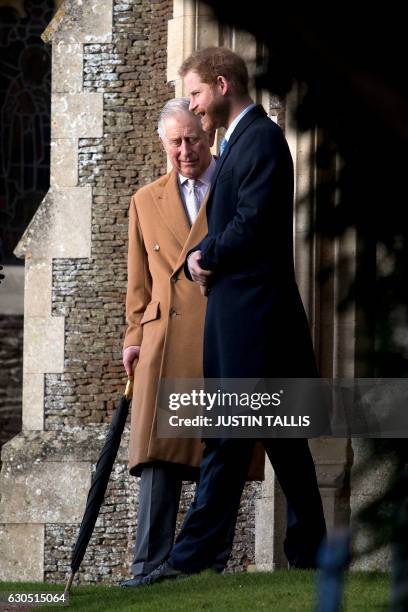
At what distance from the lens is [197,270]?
6.43 m

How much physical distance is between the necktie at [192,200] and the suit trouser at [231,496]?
1.14m

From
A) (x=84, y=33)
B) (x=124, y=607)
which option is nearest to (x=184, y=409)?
(x=124, y=607)

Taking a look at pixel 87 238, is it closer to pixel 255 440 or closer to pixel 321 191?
pixel 255 440

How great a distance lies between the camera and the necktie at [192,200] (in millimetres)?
7215

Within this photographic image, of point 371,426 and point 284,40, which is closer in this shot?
point 284,40

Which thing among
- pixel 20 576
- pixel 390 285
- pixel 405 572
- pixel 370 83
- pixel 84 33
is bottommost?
pixel 20 576

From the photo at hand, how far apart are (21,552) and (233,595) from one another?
5016 millimetres

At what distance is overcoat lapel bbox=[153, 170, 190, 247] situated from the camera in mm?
7188

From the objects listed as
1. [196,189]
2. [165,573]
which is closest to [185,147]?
[196,189]

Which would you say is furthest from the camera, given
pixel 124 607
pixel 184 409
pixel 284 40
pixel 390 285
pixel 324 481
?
pixel 324 481

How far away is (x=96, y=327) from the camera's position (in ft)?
36.1

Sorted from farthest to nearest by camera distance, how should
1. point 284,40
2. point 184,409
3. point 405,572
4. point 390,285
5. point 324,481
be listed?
point 324,481 → point 184,409 → point 390,285 → point 284,40 → point 405,572

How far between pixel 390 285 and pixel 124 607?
2744 mm

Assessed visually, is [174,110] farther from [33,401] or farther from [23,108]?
[23,108]
